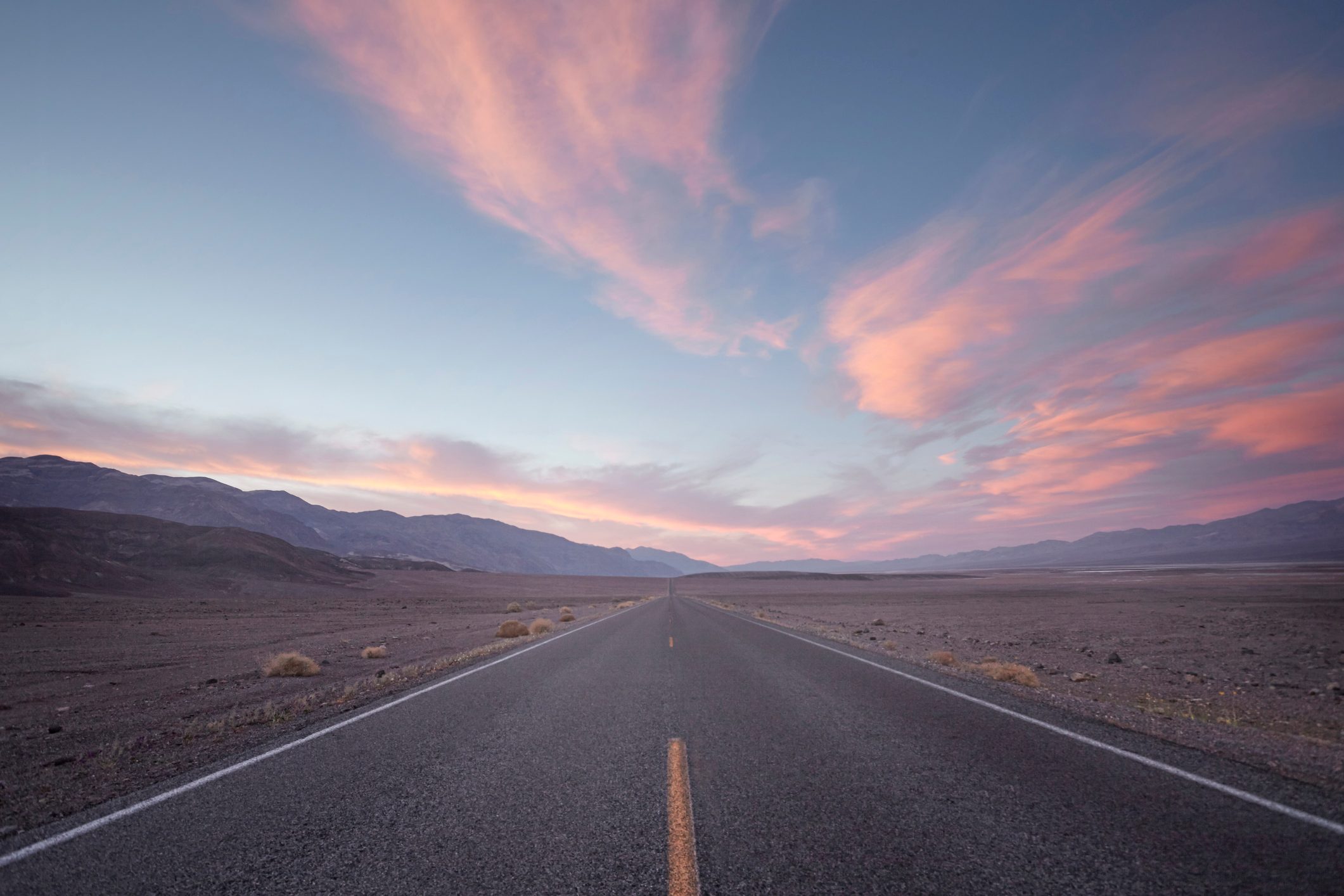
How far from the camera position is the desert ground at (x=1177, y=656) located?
6.95m

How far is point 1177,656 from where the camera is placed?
15336mm

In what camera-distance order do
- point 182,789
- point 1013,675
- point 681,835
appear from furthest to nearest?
point 1013,675, point 182,789, point 681,835

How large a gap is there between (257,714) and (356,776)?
4570 millimetres

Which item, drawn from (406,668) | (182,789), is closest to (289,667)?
(406,668)

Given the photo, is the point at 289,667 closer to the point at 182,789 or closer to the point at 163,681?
the point at 163,681

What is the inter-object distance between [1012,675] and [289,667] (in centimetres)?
1502

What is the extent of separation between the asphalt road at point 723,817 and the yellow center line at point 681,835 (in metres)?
0.05

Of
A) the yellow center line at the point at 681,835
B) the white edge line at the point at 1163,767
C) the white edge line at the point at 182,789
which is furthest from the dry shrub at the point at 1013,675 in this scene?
the white edge line at the point at 182,789

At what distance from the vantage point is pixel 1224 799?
14.1ft

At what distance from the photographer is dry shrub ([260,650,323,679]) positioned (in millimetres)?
12414

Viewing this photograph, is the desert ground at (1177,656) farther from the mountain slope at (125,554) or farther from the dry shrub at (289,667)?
the mountain slope at (125,554)

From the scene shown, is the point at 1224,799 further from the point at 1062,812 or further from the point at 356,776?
the point at 356,776

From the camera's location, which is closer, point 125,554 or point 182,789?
point 182,789

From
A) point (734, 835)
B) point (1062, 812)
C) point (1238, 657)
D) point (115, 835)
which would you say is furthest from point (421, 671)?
point (1238, 657)
